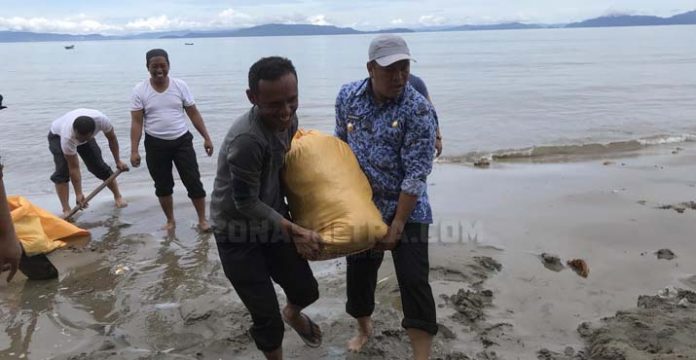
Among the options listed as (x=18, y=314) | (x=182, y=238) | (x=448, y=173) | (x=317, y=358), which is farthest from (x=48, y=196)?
(x=317, y=358)

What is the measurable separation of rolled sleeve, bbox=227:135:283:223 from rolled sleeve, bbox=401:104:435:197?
642 millimetres

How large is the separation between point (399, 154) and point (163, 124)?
11.2 feet

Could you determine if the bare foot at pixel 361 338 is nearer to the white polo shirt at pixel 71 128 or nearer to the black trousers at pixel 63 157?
the white polo shirt at pixel 71 128

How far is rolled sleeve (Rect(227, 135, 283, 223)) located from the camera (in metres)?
2.57

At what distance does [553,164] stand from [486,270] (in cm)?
530

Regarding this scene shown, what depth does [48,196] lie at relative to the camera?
27.3ft

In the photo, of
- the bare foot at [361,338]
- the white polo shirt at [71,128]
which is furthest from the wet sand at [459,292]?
the white polo shirt at [71,128]

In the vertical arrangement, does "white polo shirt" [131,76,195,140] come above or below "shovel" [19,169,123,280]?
above

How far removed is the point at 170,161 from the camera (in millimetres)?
5816

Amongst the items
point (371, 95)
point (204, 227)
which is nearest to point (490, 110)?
point (204, 227)

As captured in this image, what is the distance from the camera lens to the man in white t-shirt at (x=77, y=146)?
20.5 feet

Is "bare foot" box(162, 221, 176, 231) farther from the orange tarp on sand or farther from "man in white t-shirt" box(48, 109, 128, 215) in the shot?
the orange tarp on sand

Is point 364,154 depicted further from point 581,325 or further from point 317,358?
point 581,325

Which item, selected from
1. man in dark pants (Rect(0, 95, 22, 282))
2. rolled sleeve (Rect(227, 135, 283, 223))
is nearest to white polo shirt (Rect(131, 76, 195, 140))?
rolled sleeve (Rect(227, 135, 283, 223))
